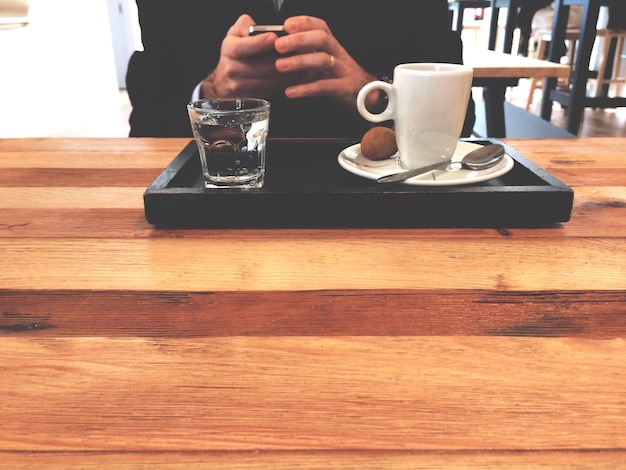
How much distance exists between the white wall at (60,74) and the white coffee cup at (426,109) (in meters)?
3.19

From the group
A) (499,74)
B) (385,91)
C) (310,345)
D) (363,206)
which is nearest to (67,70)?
(499,74)

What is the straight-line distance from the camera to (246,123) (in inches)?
24.5

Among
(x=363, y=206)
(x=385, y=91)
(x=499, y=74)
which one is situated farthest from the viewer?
(x=499, y=74)

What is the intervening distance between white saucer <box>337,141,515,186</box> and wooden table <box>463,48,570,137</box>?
143 cm

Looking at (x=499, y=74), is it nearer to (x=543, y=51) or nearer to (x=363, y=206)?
(x=363, y=206)

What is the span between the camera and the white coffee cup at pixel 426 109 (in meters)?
0.61

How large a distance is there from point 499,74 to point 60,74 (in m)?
3.68

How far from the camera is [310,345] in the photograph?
1.18ft

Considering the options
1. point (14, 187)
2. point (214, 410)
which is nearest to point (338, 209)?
point (214, 410)

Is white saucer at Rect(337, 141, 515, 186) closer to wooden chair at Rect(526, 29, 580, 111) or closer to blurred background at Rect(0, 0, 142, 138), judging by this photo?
blurred background at Rect(0, 0, 142, 138)

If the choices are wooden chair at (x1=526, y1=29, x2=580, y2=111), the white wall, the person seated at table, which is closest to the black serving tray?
the person seated at table

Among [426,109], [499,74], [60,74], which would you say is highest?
[426,109]

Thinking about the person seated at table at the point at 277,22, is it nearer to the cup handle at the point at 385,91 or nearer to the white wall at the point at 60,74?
the cup handle at the point at 385,91

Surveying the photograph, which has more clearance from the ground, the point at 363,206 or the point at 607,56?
the point at 363,206
